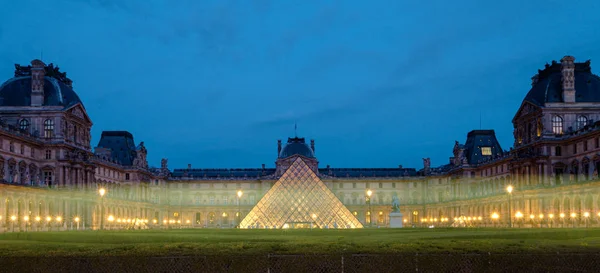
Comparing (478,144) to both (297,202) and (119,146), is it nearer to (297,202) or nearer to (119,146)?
(297,202)

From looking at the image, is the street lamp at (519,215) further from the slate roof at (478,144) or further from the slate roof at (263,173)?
the slate roof at (263,173)

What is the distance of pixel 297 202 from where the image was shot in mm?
55188

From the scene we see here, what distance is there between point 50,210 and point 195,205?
39423 mm

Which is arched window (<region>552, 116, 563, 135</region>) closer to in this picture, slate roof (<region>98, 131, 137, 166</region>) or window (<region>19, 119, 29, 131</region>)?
window (<region>19, 119, 29, 131</region>)

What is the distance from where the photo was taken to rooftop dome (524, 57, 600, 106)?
56625 millimetres

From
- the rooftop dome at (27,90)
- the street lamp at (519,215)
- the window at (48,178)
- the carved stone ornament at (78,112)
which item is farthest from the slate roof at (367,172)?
the window at (48,178)

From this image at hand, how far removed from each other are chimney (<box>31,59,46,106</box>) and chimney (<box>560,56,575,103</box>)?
42.0 meters

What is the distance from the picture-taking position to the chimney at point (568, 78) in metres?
55.8

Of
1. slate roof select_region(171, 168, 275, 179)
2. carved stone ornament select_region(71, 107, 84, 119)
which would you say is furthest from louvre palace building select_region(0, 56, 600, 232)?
slate roof select_region(171, 168, 275, 179)

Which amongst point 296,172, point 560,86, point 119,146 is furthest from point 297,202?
point 119,146

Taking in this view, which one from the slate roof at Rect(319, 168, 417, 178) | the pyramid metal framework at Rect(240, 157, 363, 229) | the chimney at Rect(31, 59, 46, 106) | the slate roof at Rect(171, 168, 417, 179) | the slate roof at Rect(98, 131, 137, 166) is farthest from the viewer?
the slate roof at Rect(319, 168, 417, 178)

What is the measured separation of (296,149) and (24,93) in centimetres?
4241

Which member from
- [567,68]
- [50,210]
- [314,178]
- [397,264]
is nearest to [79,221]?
[50,210]

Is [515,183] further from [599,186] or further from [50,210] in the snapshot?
[50,210]
